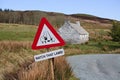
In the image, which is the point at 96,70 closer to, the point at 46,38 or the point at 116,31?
the point at 46,38

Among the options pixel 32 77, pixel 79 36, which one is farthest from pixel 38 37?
pixel 79 36

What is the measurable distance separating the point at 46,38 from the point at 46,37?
0.03 meters

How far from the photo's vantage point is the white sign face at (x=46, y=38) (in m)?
7.96

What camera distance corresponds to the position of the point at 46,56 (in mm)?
A: 7859

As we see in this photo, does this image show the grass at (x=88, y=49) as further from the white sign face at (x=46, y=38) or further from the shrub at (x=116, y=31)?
the white sign face at (x=46, y=38)

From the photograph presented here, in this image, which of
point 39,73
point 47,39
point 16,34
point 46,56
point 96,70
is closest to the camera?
point 46,56

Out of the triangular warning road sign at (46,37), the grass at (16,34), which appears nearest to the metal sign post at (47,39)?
the triangular warning road sign at (46,37)

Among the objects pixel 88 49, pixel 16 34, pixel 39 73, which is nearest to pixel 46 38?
pixel 39 73

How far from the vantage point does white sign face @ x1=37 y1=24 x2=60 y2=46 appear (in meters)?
7.96

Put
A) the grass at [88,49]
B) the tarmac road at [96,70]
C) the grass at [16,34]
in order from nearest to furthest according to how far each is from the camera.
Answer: the tarmac road at [96,70] → the grass at [88,49] → the grass at [16,34]

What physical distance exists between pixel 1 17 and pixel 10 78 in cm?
11349

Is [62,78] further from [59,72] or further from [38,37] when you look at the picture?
[38,37]

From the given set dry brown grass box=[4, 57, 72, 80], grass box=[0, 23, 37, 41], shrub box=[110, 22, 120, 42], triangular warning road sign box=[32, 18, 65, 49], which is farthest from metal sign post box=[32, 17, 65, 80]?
shrub box=[110, 22, 120, 42]

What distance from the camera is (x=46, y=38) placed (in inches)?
316
